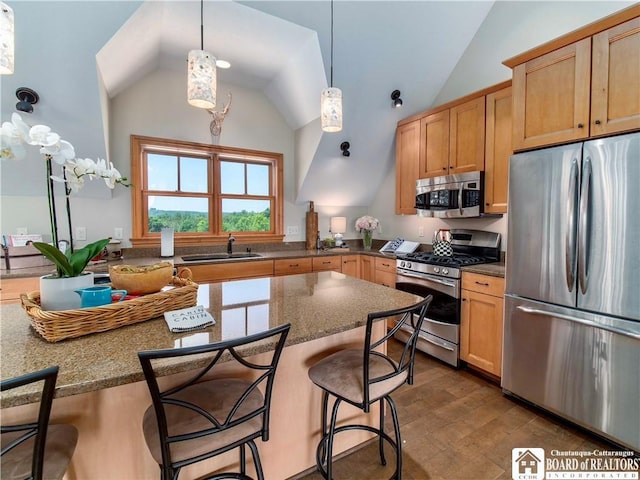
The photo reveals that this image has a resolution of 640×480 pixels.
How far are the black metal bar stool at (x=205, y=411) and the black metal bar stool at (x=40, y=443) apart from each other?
0.63 ft

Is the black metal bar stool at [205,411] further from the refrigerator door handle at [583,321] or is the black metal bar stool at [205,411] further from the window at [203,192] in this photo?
the window at [203,192]

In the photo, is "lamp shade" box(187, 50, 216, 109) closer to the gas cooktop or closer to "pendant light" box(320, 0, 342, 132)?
"pendant light" box(320, 0, 342, 132)

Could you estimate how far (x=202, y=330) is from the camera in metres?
1.10

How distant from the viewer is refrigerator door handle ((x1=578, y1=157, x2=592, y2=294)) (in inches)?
70.6

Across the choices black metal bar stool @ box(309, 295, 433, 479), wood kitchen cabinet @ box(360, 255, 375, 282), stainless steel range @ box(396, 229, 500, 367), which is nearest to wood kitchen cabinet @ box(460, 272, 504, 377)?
stainless steel range @ box(396, 229, 500, 367)

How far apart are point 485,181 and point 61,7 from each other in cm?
342

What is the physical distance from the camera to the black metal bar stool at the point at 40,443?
676 mm

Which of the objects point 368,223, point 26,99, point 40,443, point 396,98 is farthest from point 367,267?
point 26,99

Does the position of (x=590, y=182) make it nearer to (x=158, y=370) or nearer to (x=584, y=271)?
(x=584, y=271)

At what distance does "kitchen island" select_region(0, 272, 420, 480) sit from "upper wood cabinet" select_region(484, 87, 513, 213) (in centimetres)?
166

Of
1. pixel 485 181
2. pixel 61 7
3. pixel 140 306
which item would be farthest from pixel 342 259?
pixel 61 7

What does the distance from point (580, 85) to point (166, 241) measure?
355 centimetres

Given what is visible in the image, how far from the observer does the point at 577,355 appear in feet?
6.09

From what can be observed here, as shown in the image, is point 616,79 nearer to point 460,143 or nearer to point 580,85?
point 580,85
